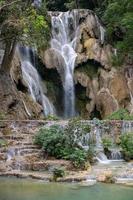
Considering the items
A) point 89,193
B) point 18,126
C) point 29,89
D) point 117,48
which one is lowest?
point 89,193

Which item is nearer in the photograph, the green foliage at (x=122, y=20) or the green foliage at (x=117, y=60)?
the green foliage at (x=122, y=20)

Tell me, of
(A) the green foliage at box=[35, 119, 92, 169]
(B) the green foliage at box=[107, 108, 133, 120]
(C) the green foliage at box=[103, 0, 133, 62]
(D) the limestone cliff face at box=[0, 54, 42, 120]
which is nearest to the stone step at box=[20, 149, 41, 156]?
(A) the green foliage at box=[35, 119, 92, 169]

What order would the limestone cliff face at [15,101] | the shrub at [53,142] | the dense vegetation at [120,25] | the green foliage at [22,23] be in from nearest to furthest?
the shrub at [53,142] < the green foliage at [22,23] < the limestone cliff face at [15,101] < the dense vegetation at [120,25]

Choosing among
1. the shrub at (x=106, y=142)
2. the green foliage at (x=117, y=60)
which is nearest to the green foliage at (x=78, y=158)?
the shrub at (x=106, y=142)

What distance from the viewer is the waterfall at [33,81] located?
91.6ft

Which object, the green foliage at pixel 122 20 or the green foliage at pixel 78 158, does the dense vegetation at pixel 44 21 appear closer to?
the green foliage at pixel 122 20

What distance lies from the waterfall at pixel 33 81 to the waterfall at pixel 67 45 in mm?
1420

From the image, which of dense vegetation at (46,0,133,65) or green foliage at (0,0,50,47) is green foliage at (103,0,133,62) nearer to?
dense vegetation at (46,0,133,65)

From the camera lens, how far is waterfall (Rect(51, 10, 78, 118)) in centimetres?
2977

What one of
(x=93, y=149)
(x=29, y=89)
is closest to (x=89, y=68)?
(x=29, y=89)

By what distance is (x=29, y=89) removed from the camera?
27.5m

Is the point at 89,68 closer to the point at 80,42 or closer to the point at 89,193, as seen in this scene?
the point at 80,42

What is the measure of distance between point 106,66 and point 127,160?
1413cm

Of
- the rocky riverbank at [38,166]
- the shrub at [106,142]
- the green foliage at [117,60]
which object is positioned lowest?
the rocky riverbank at [38,166]
